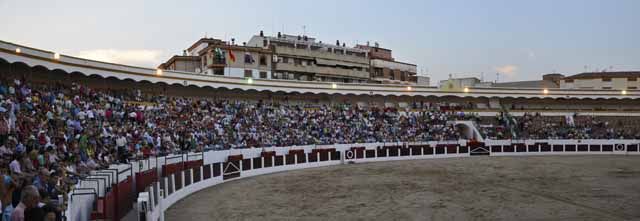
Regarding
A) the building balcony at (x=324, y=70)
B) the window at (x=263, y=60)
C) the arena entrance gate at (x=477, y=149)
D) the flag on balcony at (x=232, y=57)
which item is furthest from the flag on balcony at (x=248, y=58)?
the arena entrance gate at (x=477, y=149)

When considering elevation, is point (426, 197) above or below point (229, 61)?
below

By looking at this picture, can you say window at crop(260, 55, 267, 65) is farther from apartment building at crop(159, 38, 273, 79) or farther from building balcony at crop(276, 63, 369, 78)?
building balcony at crop(276, 63, 369, 78)

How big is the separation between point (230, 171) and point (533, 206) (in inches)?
475

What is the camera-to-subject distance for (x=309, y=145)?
94.1 ft

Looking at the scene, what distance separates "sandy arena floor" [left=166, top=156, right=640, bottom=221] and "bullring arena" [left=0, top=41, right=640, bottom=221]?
0.20 ft

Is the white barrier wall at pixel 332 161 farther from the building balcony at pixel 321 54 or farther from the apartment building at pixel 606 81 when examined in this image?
the apartment building at pixel 606 81

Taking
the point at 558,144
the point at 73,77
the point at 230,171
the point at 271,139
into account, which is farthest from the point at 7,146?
the point at 558,144

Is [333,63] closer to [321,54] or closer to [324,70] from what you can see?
[324,70]

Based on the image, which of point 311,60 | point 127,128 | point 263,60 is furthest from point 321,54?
point 127,128

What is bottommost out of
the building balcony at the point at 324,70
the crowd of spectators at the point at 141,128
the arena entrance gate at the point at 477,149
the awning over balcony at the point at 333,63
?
the arena entrance gate at the point at 477,149

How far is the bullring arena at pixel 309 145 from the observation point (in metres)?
11.8

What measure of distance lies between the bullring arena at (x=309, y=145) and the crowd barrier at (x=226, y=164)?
0.07m

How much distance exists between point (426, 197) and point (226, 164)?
29.4 ft

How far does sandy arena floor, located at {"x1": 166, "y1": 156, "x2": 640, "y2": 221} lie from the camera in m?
11.4
